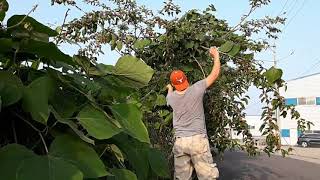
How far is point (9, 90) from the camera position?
1.28m

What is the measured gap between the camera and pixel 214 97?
591 centimetres

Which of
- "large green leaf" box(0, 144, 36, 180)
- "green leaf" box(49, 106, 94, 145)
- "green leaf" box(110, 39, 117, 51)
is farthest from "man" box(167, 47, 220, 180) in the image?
"large green leaf" box(0, 144, 36, 180)

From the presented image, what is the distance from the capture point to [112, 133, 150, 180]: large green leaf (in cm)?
155

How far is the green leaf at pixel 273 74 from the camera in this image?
14.0 feet

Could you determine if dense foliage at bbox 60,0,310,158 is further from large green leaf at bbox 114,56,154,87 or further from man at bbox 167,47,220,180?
large green leaf at bbox 114,56,154,87

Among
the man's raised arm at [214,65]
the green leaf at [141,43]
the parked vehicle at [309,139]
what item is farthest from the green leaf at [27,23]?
the parked vehicle at [309,139]

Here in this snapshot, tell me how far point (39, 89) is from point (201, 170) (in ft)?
12.3

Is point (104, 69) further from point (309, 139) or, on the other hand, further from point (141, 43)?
point (309, 139)

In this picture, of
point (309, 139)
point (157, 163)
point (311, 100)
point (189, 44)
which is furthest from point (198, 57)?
point (311, 100)

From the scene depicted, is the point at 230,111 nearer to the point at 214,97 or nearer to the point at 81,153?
Result: the point at 214,97

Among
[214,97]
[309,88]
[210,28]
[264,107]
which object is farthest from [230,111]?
[309,88]

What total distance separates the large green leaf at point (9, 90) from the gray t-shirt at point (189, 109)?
356 centimetres

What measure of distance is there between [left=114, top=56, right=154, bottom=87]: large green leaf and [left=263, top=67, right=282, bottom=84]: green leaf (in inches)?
112

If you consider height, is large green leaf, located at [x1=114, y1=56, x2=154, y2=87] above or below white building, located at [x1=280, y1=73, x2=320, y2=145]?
below
